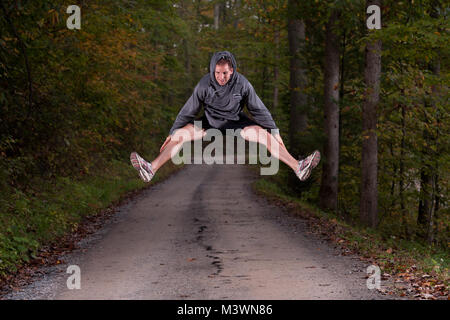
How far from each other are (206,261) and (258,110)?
4.99 meters

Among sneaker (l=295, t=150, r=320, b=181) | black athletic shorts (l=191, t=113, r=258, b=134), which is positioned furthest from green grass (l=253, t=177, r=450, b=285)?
A: black athletic shorts (l=191, t=113, r=258, b=134)

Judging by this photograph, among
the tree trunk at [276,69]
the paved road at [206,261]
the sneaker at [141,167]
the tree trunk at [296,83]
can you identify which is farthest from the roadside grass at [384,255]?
the tree trunk at [276,69]

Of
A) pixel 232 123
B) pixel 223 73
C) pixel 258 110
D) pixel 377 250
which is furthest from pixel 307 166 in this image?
pixel 377 250

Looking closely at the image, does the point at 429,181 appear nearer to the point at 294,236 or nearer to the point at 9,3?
the point at 294,236

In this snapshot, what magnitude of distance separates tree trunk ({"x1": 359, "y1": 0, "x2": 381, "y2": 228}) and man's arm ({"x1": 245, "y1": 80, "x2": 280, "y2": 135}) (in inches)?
364

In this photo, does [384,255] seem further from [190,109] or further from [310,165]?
[190,109]

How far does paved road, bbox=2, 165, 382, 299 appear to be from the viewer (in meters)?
7.85

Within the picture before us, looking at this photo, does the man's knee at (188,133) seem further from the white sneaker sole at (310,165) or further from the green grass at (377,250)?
the green grass at (377,250)

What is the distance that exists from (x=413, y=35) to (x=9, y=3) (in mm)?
8723

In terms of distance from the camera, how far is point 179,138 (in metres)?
5.68

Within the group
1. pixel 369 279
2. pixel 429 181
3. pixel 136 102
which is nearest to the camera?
pixel 369 279

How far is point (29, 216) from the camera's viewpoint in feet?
39.8

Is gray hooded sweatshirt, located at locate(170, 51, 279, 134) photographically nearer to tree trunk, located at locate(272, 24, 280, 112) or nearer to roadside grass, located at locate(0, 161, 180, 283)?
roadside grass, located at locate(0, 161, 180, 283)
